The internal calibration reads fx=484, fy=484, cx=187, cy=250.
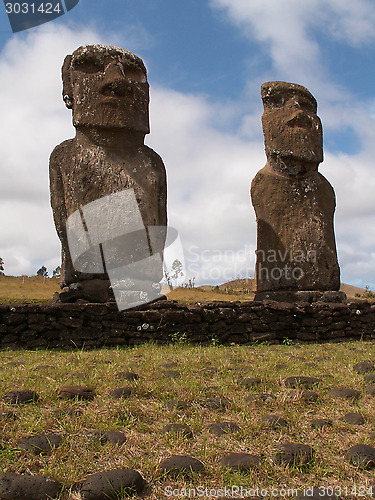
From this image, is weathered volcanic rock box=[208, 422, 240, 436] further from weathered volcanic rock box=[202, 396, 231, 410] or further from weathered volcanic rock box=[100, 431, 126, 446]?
weathered volcanic rock box=[100, 431, 126, 446]

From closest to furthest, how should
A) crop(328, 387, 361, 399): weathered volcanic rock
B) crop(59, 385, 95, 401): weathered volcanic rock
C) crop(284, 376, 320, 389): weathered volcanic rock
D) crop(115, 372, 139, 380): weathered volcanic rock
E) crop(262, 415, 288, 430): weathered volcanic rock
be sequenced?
crop(262, 415, 288, 430): weathered volcanic rock
crop(59, 385, 95, 401): weathered volcanic rock
crop(328, 387, 361, 399): weathered volcanic rock
crop(284, 376, 320, 389): weathered volcanic rock
crop(115, 372, 139, 380): weathered volcanic rock

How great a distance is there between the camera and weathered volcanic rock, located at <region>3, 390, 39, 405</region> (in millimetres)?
3467

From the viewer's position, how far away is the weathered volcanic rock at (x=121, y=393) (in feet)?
12.0

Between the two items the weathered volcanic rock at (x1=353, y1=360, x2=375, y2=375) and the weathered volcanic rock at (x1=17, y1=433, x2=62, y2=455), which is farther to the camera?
the weathered volcanic rock at (x1=353, y1=360, x2=375, y2=375)

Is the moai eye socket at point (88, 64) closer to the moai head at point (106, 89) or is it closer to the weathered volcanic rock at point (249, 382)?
the moai head at point (106, 89)

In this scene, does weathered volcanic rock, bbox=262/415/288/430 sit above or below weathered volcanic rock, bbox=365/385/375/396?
below

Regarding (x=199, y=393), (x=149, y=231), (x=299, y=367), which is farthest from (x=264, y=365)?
(x=149, y=231)

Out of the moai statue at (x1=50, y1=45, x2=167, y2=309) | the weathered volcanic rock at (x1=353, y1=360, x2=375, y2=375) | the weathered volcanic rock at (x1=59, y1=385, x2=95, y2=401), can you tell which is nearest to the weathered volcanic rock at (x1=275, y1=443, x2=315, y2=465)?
the weathered volcanic rock at (x1=59, y1=385, x2=95, y2=401)

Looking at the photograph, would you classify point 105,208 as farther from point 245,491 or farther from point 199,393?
point 245,491

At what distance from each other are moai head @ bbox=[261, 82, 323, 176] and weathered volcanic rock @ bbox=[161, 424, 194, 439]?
22.8 ft

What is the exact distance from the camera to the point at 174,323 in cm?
723

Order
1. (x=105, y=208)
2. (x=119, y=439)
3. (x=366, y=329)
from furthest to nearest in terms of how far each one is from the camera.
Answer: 1. (x=366, y=329)
2. (x=105, y=208)
3. (x=119, y=439)

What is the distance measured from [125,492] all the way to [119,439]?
533mm

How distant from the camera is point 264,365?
497 cm
